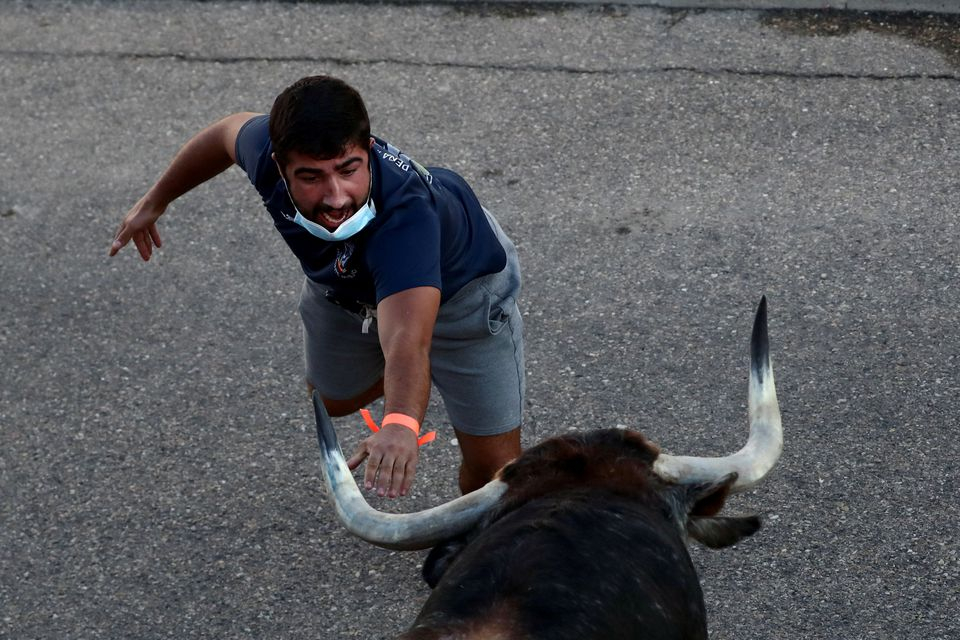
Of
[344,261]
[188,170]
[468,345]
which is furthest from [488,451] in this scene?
[188,170]

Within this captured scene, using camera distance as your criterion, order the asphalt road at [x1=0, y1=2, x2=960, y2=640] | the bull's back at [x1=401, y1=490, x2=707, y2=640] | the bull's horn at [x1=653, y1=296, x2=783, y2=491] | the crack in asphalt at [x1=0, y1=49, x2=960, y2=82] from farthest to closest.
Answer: the crack in asphalt at [x1=0, y1=49, x2=960, y2=82] → the asphalt road at [x1=0, y1=2, x2=960, y2=640] → the bull's horn at [x1=653, y1=296, x2=783, y2=491] → the bull's back at [x1=401, y1=490, x2=707, y2=640]

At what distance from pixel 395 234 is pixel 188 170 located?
1270 mm

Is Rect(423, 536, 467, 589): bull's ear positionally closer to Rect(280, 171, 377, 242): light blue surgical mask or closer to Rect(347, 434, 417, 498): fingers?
Rect(347, 434, 417, 498): fingers

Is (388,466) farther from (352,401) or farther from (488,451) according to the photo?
(352,401)

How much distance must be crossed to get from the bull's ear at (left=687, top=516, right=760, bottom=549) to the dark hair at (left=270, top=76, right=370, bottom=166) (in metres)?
1.38

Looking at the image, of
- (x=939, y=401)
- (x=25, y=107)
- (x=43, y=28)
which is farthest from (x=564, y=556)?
(x=43, y=28)

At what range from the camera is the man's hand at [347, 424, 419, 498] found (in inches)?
127

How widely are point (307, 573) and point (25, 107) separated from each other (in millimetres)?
4116

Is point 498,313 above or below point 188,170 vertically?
below

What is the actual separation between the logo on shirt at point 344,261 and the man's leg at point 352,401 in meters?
0.99

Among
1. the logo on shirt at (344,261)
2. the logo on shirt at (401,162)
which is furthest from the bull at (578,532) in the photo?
the logo on shirt at (401,162)

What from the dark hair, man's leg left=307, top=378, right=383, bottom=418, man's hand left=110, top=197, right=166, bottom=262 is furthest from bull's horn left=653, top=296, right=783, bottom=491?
man's hand left=110, top=197, right=166, bottom=262

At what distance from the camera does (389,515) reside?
10.9 ft

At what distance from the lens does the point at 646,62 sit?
7621 mm
